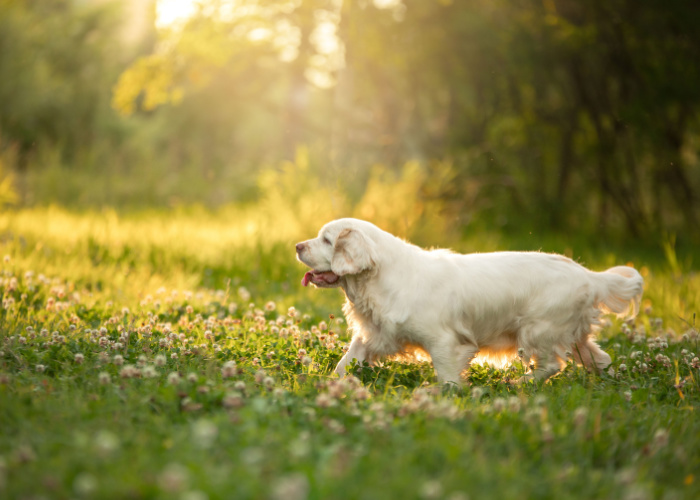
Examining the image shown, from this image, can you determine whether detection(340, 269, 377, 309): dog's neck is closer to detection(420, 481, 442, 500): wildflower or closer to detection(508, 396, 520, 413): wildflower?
detection(508, 396, 520, 413): wildflower

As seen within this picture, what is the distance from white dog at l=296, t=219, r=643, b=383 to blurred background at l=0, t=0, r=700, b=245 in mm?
4535

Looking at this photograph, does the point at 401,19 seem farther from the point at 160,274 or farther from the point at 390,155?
the point at 160,274

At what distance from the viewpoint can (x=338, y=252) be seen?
13.2ft

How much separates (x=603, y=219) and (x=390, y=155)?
6341 mm

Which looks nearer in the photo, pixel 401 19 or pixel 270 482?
pixel 270 482

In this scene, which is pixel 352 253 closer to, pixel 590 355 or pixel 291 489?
pixel 590 355

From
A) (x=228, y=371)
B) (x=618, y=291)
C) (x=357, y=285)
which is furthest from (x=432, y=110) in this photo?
(x=228, y=371)

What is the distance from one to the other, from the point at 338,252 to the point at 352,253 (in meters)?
0.11

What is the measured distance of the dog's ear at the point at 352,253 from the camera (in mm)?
3971

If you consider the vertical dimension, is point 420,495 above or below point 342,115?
below

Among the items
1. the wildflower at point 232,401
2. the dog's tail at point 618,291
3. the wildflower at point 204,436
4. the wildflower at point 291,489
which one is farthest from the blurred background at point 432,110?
the wildflower at point 291,489

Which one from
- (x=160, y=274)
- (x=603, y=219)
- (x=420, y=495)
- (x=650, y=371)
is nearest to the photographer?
(x=420, y=495)

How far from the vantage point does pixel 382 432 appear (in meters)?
2.64

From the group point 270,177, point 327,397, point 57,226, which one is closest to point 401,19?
point 270,177
